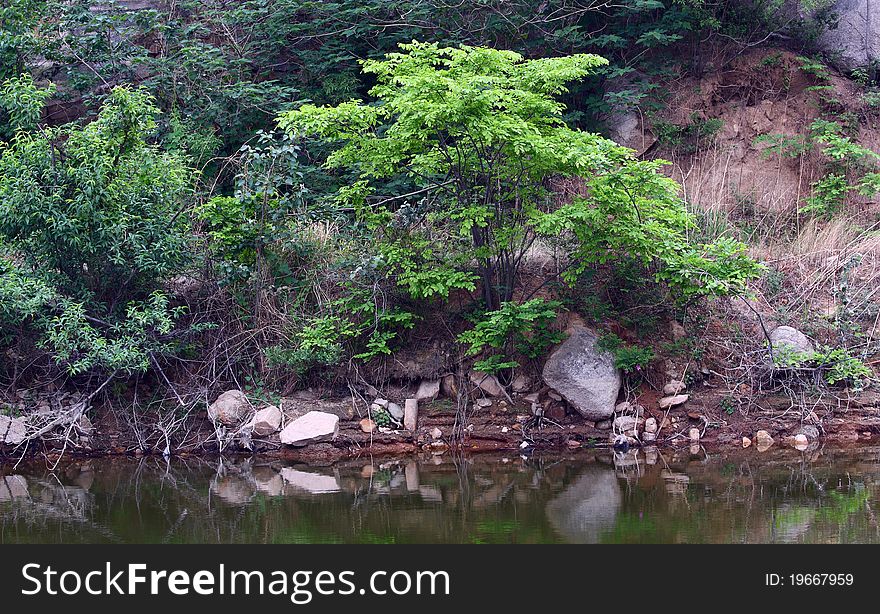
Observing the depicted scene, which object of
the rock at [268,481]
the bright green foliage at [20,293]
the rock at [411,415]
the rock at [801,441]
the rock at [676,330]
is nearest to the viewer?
the rock at [268,481]

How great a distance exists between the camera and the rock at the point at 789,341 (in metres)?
9.74

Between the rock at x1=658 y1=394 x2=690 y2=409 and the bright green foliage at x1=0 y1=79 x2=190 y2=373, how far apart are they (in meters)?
5.42

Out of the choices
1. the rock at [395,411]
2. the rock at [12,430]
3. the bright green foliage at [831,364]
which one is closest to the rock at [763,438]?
the bright green foliage at [831,364]

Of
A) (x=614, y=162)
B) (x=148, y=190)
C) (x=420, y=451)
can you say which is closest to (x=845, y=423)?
(x=614, y=162)

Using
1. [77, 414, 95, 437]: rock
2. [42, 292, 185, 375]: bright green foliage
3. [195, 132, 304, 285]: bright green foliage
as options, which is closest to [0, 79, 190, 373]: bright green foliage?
[42, 292, 185, 375]: bright green foliage

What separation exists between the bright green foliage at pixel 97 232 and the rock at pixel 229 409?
0.88m

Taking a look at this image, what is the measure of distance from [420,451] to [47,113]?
8.42m

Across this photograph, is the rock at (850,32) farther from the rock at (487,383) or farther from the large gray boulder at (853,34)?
the rock at (487,383)

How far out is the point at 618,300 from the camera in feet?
33.9

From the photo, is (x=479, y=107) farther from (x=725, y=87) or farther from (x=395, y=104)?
(x=725, y=87)

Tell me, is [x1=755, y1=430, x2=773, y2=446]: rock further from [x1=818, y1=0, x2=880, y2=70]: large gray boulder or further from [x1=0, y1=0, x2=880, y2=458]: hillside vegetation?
[x1=818, y1=0, x2=880, y2=70]: large gray boulder

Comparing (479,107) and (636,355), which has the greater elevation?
(479,107)

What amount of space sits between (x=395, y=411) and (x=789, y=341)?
14.8 ft

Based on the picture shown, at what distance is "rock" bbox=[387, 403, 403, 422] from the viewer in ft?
32.4
